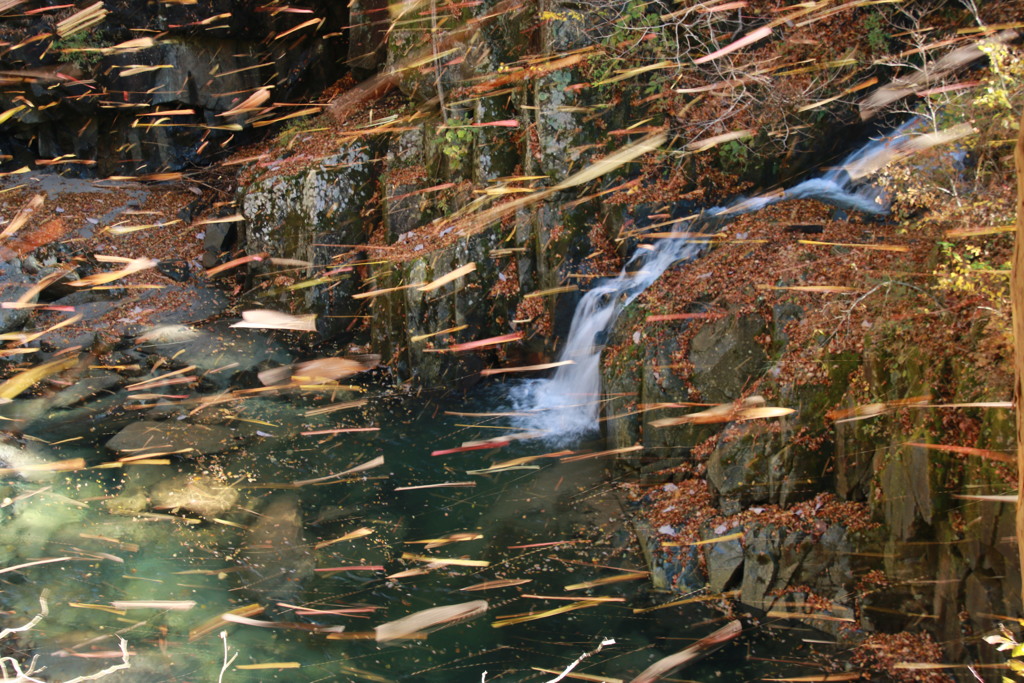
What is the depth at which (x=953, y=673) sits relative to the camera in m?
5.64

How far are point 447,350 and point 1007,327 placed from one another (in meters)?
7.27

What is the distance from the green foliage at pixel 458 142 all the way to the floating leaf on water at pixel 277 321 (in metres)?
3.71

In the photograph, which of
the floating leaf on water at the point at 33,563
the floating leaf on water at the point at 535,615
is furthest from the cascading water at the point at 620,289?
the floating leaf on water at the point at 33,563

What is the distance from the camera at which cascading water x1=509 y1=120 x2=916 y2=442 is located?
9312mm

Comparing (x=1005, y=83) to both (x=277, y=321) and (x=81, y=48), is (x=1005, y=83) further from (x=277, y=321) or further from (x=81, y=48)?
(x=81, y=48)

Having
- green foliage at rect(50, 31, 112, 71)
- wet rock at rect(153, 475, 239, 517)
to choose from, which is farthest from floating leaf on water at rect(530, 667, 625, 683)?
green foliage at rect(50, 31, 112, 71)

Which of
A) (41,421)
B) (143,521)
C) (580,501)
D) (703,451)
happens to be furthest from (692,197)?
(41,421)

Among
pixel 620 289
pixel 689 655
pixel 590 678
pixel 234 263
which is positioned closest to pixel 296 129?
pixel 234 263

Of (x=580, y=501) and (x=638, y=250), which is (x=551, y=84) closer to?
(x=638, y=250)

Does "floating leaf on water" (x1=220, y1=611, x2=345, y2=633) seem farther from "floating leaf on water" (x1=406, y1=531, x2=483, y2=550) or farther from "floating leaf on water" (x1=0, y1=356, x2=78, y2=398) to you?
"floating leaf on water" (x1=0, y1=356, x2=78, y2=398)

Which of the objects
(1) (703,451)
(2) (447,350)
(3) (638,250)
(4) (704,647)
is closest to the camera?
(4) (704,647)

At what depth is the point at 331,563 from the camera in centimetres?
738

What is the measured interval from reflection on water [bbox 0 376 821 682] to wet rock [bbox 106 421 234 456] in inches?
3.9

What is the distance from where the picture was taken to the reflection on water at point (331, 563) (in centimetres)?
614
